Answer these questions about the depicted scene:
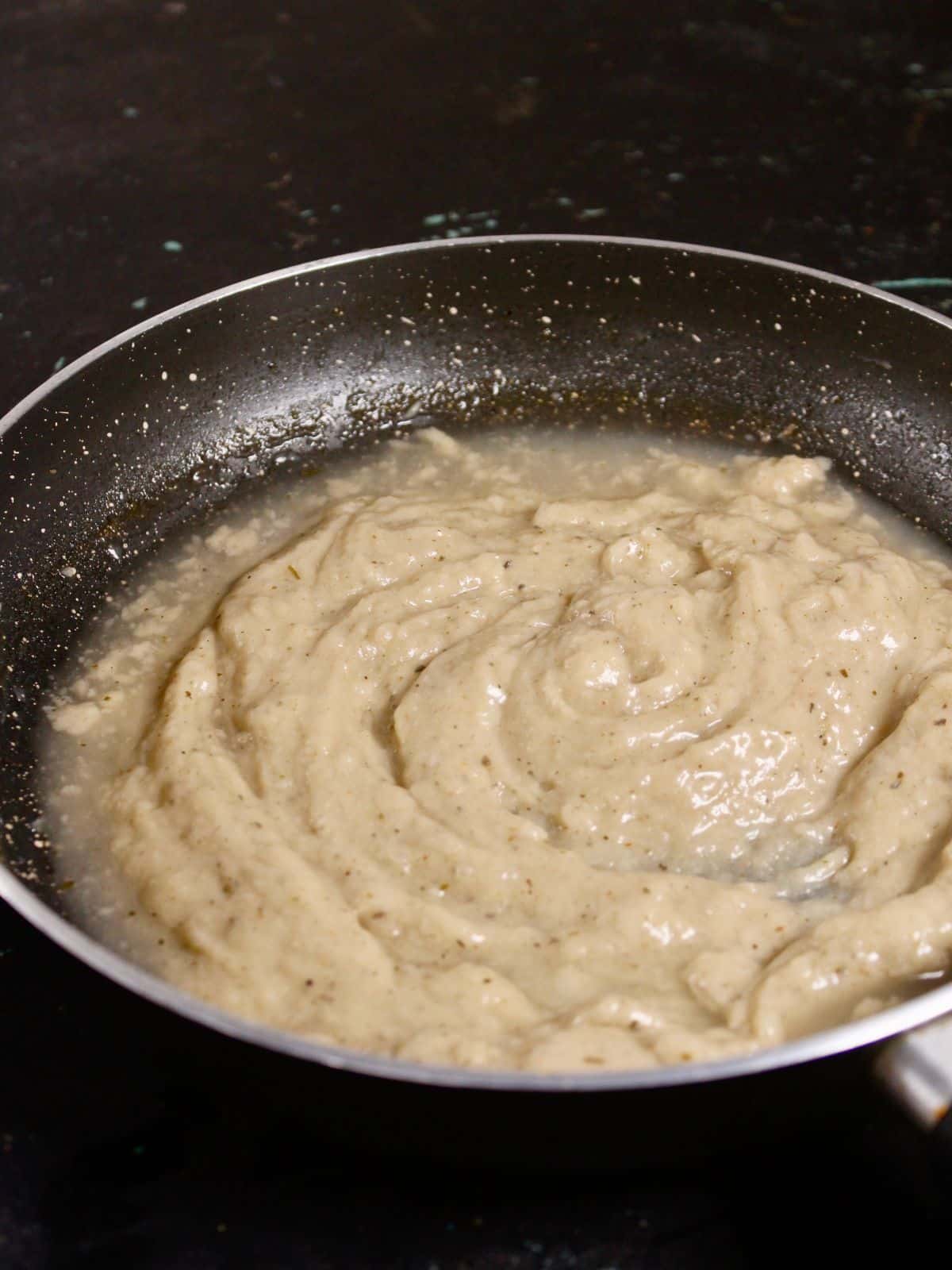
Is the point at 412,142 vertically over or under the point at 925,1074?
over

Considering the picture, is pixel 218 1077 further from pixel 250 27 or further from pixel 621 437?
pixel 250 27

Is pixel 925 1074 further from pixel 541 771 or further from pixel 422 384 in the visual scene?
pixel 422 384

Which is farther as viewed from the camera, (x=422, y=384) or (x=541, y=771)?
(x=422, y=384)

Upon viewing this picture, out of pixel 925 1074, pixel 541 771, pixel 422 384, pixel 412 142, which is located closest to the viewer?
pixel 925 1074

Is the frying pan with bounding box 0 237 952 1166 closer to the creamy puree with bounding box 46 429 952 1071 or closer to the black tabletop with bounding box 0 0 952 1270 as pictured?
the creamy puree with bounding box 46 429 952 1071

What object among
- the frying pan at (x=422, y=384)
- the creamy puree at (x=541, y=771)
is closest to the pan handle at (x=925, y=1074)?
the creamy puree at (x=541, y=771)

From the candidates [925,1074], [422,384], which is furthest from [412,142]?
[925,1074]

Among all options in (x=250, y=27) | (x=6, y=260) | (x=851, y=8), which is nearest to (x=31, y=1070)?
(x=6, y=260)

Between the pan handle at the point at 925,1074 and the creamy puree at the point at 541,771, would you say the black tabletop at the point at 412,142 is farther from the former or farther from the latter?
the pan handle at the point at 925,1074
